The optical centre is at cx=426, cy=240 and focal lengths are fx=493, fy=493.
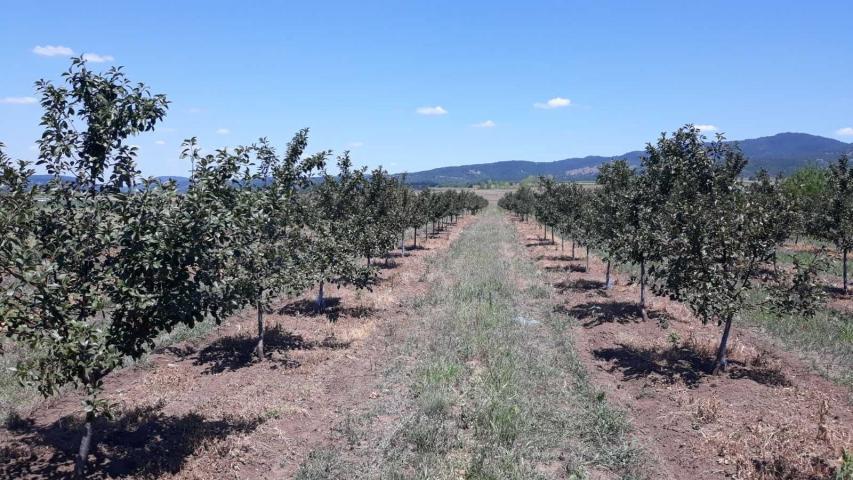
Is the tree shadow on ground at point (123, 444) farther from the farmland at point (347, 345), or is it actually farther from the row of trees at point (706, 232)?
the row of trees at point (706, 232)

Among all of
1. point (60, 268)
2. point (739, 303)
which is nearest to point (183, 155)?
point (60, 268)

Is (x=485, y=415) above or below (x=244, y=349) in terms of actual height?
below

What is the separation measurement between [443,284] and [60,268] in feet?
65.8

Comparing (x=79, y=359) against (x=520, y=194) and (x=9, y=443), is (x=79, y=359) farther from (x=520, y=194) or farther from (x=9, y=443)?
(x=520, y=194)

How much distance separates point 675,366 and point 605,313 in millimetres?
6511

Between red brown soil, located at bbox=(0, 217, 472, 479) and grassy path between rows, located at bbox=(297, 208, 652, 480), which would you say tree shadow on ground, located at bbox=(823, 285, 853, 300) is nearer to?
grassy path between rows, located at bbox=(297, 208, 652, 480)

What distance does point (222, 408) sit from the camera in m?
11.4

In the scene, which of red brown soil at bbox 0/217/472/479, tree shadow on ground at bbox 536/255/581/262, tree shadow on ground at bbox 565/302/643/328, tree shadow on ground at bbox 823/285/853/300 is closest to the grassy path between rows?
red brown soil at bbox 0/217/472/479

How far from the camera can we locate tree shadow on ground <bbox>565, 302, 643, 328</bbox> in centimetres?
1992

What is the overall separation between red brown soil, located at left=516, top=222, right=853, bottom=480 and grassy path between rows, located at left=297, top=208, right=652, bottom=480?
87 centimetres

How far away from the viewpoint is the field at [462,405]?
9273 mm

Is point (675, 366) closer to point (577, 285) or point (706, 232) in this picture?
point (706, 232)

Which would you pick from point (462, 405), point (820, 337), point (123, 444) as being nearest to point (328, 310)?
point (462, 405)

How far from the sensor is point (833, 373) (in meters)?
13.8
